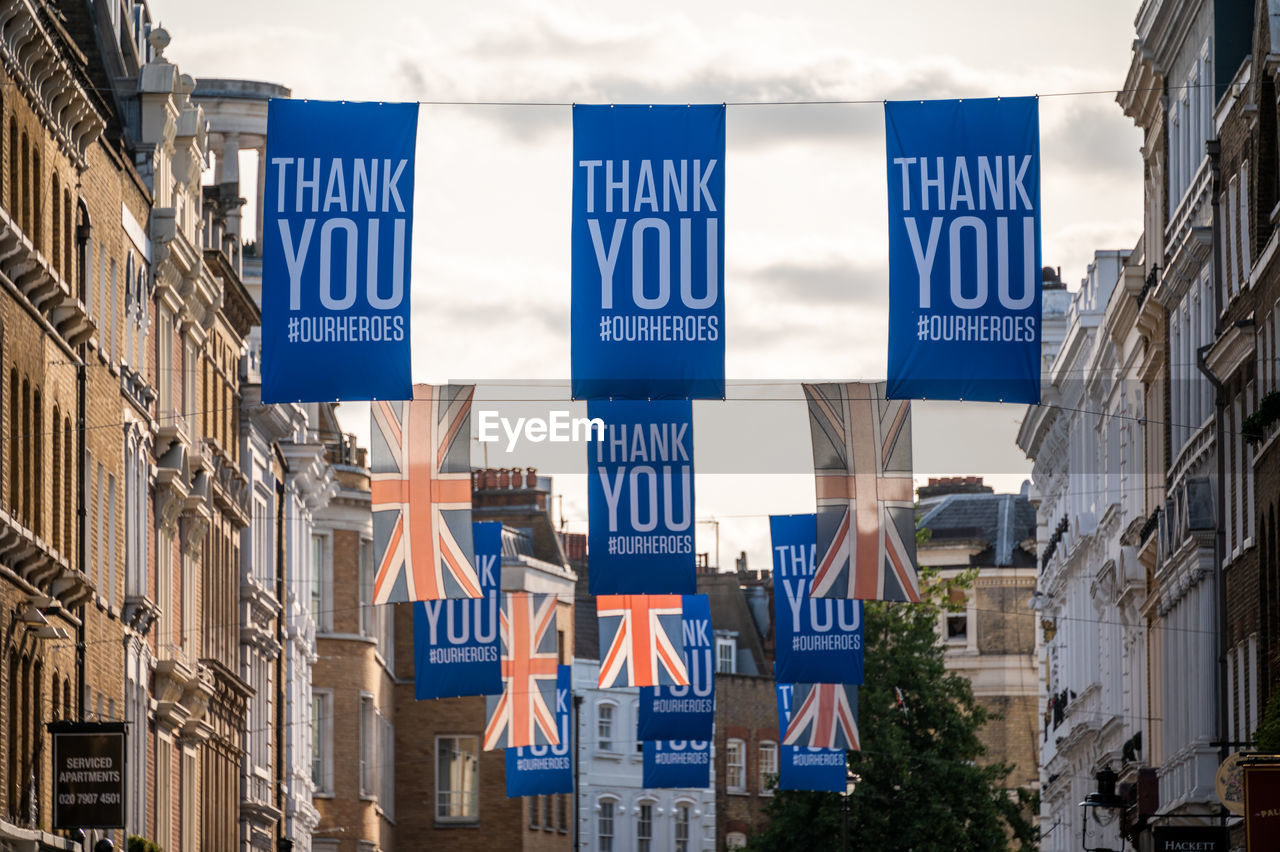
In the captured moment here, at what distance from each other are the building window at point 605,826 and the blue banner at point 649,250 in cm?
6532

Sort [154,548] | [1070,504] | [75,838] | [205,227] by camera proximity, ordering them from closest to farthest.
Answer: [75,838] → [154,548] → [205,227] → [1070,504]

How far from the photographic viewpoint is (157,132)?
49.9 meters

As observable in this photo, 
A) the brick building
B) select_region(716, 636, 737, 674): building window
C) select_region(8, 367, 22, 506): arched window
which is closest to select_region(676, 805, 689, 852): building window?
select_region(716, 636, 737, 674): building window

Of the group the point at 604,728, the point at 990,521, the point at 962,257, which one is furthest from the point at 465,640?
the point at 990,521

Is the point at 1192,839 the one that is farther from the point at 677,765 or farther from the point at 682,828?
the point at 682,828

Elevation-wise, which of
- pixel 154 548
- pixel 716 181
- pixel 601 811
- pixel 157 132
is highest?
pixel 157 132

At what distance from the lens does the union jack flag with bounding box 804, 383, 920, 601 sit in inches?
1668

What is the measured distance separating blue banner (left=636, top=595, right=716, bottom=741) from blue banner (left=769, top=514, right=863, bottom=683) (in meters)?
3.47

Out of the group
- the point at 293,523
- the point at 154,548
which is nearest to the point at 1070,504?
the point at 293,523

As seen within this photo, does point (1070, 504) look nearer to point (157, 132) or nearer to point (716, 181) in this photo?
point (157, 132)

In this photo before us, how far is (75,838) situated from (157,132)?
14.3 metres

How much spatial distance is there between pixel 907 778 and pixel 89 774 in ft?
151

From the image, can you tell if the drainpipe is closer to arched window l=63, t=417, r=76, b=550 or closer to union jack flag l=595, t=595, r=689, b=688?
union jack flag l=595, t=595, r=689, b=688

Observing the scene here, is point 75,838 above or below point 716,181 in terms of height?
below
